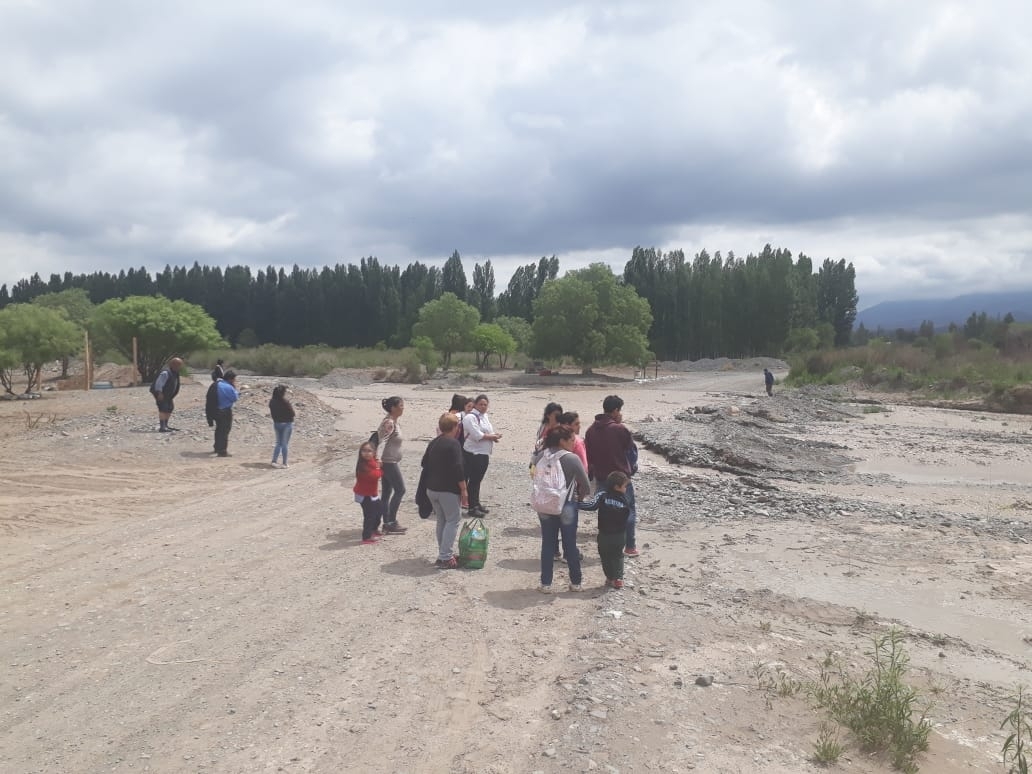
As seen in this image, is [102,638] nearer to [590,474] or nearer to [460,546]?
[460,546]

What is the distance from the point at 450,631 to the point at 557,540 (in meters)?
1.49

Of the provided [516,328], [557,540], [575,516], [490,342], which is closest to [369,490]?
[557,540]

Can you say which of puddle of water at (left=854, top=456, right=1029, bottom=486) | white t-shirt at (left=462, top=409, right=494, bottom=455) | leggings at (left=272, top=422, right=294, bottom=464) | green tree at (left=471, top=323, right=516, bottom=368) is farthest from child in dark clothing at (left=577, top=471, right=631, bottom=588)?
green tree at (left=471, top=323, right=516, bottom=368)

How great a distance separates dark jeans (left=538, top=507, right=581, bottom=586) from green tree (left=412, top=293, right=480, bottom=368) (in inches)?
2605

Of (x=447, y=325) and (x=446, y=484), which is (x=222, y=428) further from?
(x=447, y=325)

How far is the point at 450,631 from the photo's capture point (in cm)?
621

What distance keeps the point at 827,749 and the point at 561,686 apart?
1668 mm

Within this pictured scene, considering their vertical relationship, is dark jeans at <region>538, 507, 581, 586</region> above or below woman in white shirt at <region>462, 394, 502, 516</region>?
below

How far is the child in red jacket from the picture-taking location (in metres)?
8.62

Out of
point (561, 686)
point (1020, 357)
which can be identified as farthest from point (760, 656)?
point (1020, 357)

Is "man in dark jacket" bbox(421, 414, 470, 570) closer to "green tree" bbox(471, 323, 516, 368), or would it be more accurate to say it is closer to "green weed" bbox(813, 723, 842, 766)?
"green weed" bbox(813, 723, 842, 766)

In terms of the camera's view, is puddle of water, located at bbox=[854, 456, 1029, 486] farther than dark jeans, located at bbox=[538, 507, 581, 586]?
Yes

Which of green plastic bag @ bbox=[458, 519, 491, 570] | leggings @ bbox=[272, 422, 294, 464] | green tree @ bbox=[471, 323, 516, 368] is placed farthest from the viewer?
green tree @ bbox=[471, 323, 516, 368]

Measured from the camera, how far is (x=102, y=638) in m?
6.22
